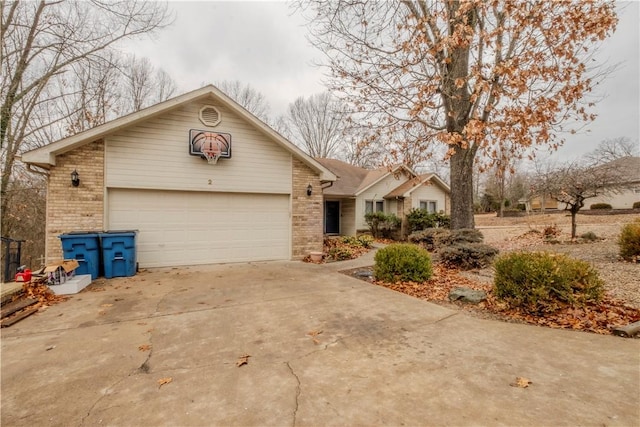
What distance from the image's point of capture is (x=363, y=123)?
27.9 feet

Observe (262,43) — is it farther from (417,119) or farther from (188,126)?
(417,119)

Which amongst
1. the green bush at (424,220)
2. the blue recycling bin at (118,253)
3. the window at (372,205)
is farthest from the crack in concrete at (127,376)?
the window at (372,205)

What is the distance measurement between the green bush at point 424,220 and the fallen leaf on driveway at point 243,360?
47.2 ft

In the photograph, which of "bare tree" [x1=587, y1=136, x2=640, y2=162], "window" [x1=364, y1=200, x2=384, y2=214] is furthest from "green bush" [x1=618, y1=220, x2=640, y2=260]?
"bare tree" [x1=587, y1=136, x2=640, y2=162]

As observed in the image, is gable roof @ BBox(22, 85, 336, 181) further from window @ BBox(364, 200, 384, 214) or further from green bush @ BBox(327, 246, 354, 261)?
window @ BBox(364, 200, 384, 214)

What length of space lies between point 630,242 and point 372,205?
12.3 metres

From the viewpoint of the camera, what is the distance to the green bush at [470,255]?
7.46 metres

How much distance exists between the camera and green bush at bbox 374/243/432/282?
6.34 m

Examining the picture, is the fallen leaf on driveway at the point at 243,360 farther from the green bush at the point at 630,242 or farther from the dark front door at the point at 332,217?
the dark front door at the point at 332,217

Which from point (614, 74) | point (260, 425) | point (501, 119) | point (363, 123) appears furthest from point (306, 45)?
point (260, 425)

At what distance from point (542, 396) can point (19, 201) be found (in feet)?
62.2

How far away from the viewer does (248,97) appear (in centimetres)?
2594

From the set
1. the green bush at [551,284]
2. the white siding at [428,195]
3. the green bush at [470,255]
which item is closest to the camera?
the green bush at [551,284]

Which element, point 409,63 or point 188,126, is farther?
point 188,126
